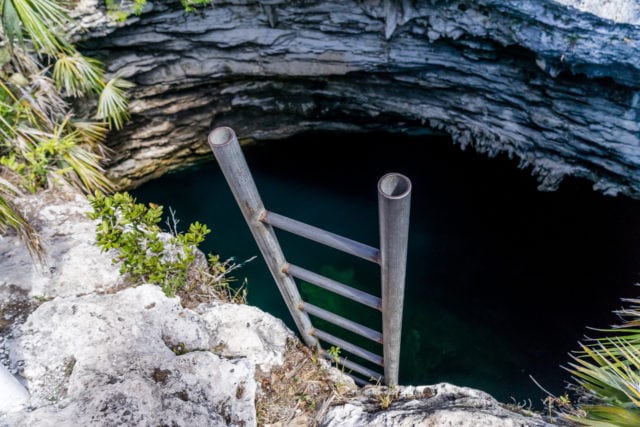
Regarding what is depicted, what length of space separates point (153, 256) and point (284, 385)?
1188 mm

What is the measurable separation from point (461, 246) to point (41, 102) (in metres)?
5.40

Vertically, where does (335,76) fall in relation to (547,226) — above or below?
above

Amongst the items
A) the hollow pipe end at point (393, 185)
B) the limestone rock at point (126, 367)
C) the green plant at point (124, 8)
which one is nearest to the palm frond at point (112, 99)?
the green plant at point (124, 8)

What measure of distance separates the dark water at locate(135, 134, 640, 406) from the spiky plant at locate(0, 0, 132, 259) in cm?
222

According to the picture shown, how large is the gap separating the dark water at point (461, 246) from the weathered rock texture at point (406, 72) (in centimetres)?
52

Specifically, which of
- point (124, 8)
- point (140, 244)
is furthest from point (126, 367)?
point (124, 8)

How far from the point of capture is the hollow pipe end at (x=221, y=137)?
5.30 feet

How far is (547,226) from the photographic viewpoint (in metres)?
5.54

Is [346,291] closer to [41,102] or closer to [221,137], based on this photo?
[221,137]

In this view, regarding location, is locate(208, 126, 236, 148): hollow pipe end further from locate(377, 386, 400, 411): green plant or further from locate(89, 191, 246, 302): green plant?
locate(377, 386, 400, 411): green plant

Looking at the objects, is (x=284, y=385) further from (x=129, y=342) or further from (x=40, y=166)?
(x=40, y=166)

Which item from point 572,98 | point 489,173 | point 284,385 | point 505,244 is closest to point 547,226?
point 505,244

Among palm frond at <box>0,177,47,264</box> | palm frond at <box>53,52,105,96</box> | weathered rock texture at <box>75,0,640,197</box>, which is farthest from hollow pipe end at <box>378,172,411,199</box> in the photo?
palm frond at <box>53,52,105,96</box>

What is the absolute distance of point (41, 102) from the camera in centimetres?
393
